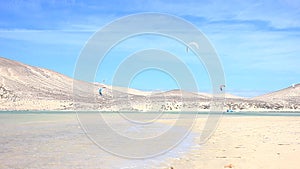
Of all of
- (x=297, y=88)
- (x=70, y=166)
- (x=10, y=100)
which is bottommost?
(x=70, y=166)

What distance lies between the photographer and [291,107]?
11381 cm

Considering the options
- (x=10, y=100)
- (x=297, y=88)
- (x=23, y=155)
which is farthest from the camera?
(x=297, y=88)

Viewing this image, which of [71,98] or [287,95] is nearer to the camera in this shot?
[71,98]

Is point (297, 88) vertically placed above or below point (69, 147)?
above

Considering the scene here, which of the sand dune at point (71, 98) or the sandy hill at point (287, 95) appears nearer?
the sand dune at point (71, 98)

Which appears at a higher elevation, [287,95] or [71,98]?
[287,95]

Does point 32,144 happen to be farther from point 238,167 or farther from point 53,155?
point 238,167

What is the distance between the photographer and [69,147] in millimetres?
16047

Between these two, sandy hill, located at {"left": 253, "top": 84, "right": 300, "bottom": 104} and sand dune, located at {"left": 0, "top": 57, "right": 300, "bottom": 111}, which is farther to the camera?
sandy hill, located at {"left": 253, "top": 84, "right": 300, "bottom": 104}

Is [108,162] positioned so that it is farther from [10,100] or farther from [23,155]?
[10,100]

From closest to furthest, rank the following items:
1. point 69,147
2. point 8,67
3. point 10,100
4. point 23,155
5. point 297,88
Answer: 1. point 23,155
2. point 69,147
3. point 10,100
4. point 8,67
5. point 297,88

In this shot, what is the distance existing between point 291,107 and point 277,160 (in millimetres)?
109137

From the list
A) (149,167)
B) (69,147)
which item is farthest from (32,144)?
(149,167)

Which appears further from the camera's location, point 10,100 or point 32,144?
point 10,100
